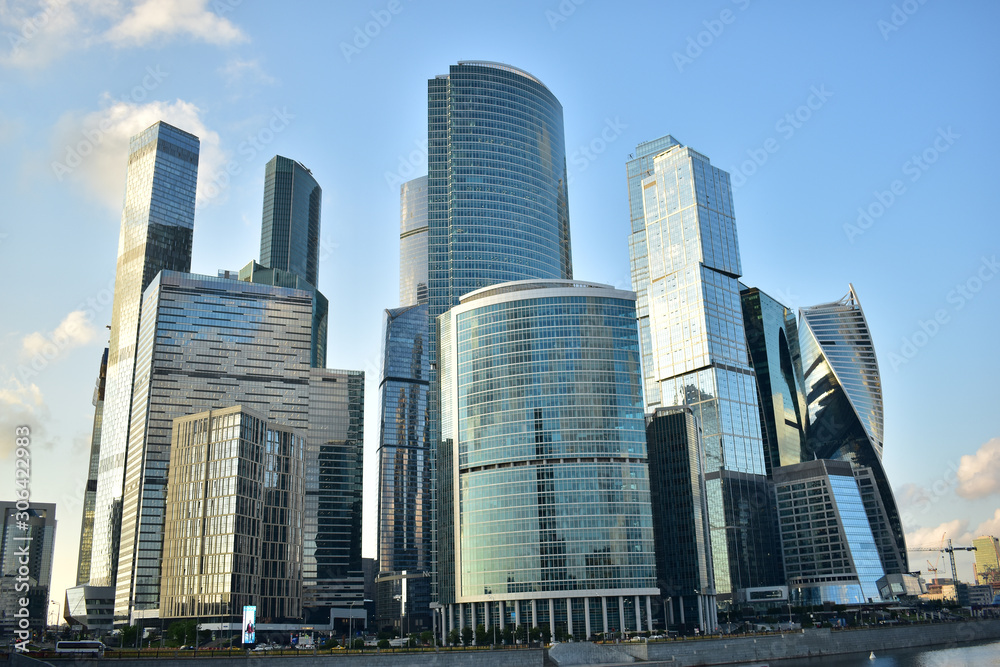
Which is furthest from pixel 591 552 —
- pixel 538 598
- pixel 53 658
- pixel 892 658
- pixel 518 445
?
pixel 53 658

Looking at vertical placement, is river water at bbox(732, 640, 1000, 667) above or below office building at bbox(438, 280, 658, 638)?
below

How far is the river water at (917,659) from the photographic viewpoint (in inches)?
5487

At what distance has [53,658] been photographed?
337 ft

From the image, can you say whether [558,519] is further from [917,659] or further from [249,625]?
[249,625]

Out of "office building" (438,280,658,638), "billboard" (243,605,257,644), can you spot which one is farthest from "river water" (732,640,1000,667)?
"billboard" (243,605,257,644)

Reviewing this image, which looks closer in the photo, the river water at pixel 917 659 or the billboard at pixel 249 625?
the billboard at pixel 249 625

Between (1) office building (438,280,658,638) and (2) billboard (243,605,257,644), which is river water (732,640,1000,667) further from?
(2) billboard (243,605,257,644)

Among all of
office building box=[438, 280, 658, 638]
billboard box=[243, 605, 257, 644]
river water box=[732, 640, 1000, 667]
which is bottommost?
river water box=[732, 640, 1000, 667]

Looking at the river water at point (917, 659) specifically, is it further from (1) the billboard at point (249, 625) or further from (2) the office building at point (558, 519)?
(1) the billboard at point (249, 625)

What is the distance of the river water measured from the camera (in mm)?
139375

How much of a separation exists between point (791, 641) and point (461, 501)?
7632 centimetres

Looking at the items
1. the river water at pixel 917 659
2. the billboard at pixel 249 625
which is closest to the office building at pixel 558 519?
the river water at pixel 917 659

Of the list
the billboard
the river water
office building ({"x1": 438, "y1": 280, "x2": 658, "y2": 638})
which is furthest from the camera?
office building ({"x1": 438, "y1": 280, "x2": 658, "y2": 638})

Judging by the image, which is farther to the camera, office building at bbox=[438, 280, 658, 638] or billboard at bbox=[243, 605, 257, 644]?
office building at bbox=[438, 280, 658, 638]
